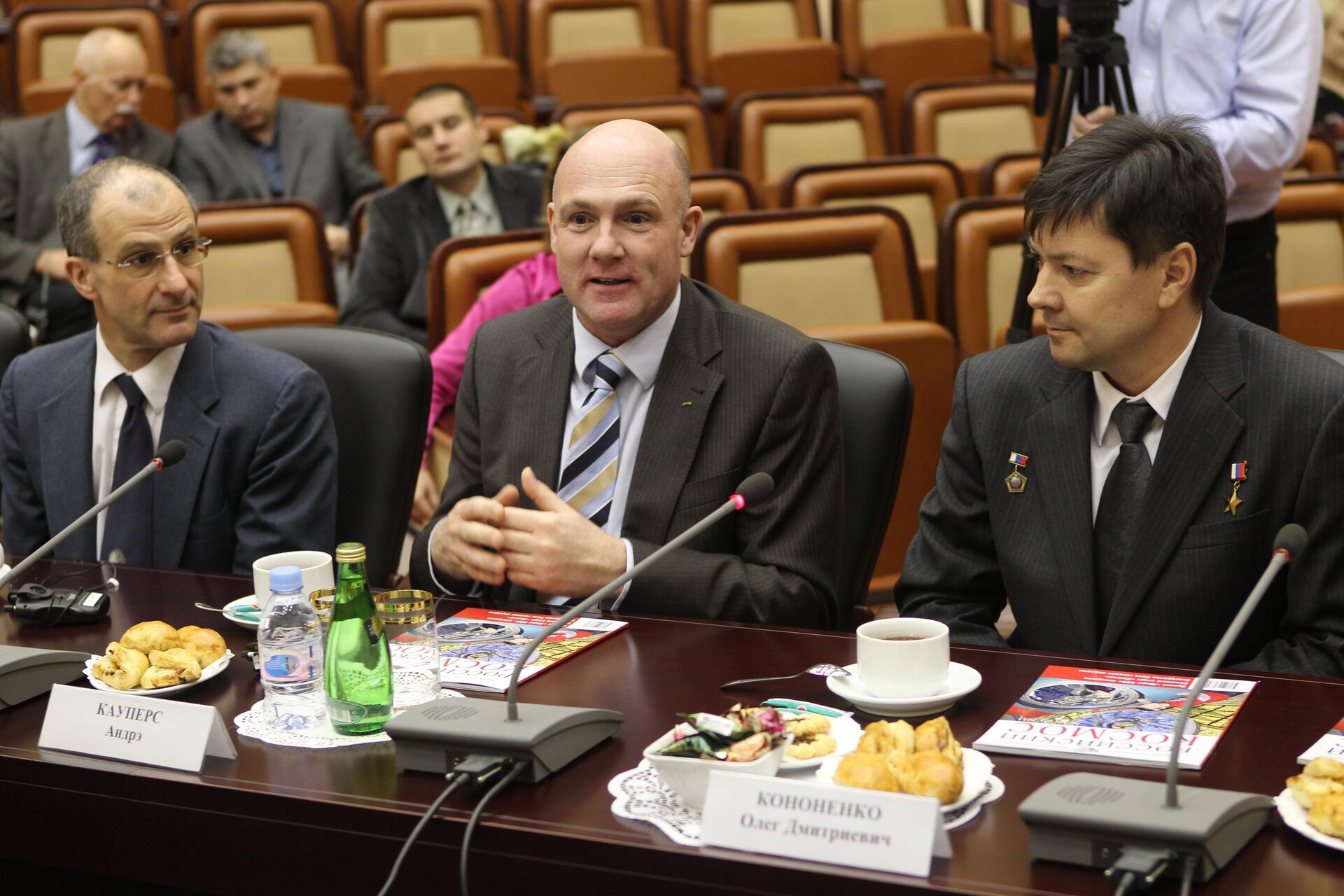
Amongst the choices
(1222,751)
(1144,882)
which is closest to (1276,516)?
(1222,751)

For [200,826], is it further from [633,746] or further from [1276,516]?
[1276,516]

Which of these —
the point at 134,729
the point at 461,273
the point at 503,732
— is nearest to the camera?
the point at 503,732

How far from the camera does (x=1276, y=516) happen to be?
1.69m

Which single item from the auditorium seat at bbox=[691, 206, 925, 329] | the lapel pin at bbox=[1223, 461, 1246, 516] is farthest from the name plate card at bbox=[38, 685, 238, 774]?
the auditorium seat at bbox=[691, 206, 925, 329]

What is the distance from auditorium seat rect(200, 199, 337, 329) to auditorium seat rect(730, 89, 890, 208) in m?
1.73

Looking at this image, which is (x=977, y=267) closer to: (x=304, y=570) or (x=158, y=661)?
(x=304, y=570)

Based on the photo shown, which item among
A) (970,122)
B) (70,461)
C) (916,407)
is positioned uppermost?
(970,122)

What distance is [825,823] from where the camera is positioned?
1.12 metres

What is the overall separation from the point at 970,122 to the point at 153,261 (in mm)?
3766

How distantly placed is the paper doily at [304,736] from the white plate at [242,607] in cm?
28

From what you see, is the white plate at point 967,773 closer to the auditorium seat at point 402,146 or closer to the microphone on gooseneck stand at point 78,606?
the microphone on gooseneck stand at point 78,606

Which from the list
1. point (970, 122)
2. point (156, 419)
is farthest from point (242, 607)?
point (970, 122)

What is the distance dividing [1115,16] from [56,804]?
7.31ft

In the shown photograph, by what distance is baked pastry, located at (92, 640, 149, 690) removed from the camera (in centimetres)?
154
